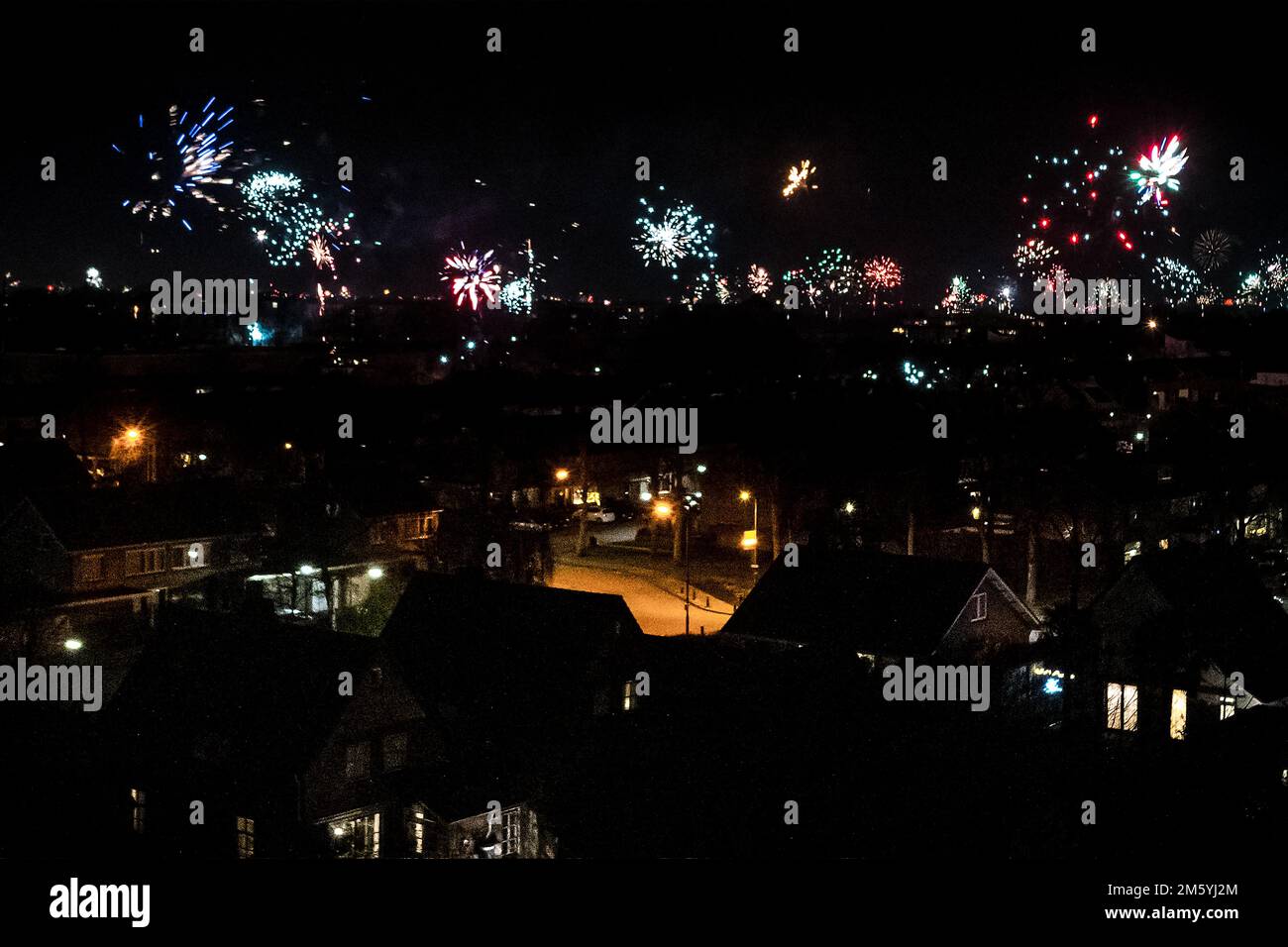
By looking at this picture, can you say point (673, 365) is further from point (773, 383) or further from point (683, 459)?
point (683, 459)

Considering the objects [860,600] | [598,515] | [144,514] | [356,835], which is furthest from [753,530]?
[356,835]

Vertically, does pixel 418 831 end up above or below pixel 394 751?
below

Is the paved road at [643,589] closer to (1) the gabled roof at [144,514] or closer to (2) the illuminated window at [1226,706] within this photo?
(1) the gabled roof at [144,514]

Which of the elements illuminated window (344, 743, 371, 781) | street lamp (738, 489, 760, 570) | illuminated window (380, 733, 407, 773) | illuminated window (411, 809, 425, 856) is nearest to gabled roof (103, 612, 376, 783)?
illuminated window (344, 743, 371, 781)

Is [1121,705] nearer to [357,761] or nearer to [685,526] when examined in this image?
[357,761]
